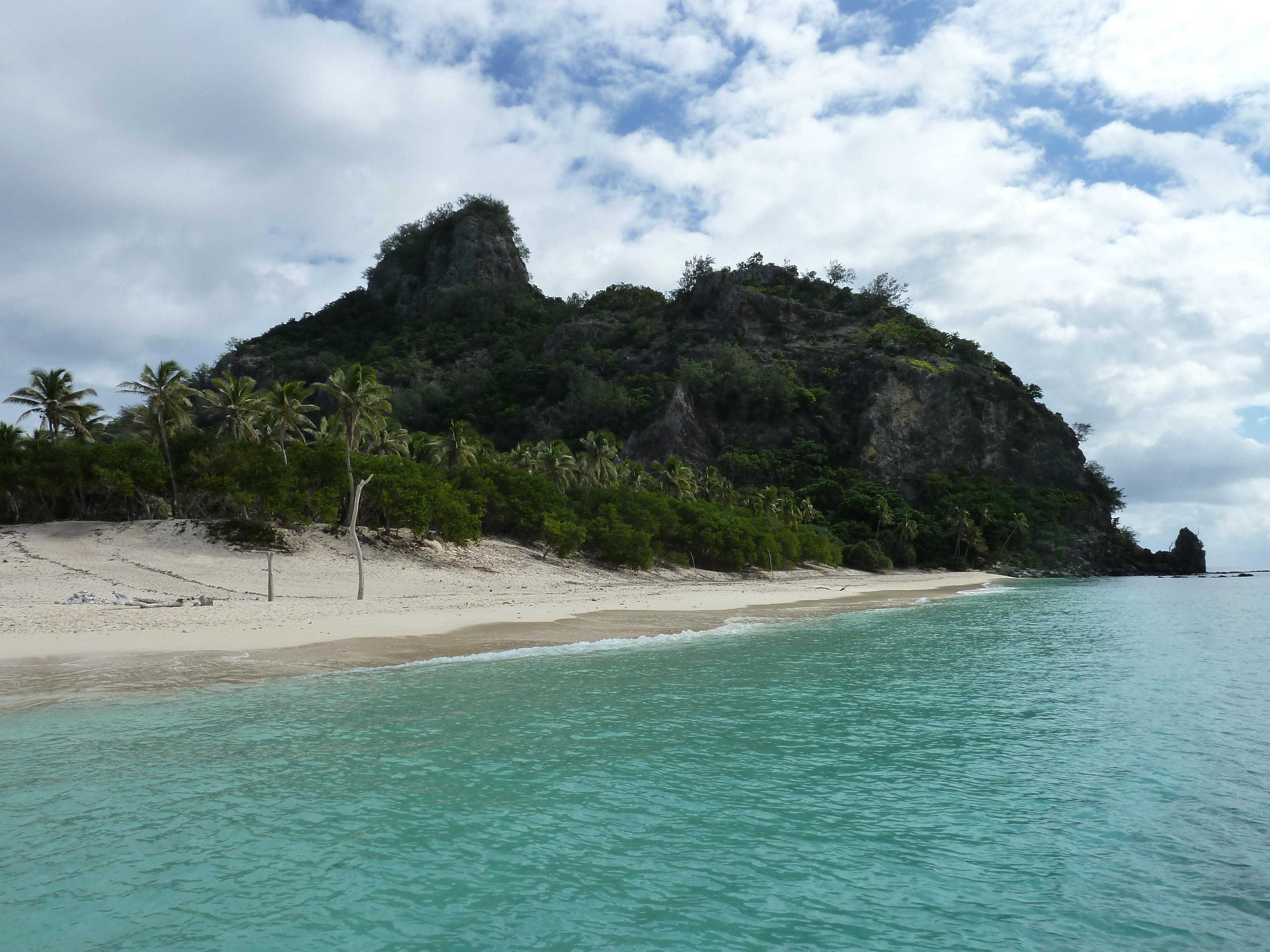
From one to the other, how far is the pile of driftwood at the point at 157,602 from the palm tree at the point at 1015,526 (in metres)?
118

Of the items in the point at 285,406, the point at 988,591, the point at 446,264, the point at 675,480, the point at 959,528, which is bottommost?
the point at 988,591

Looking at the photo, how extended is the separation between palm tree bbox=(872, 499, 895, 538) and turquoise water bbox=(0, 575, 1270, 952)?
99.5 m

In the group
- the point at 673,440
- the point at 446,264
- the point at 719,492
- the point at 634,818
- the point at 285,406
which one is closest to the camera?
the point at 634,818

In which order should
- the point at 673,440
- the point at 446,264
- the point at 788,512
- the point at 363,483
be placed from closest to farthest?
the point at 363,483 → the point at 788,512 → the point at 673,440 → the point at 446,264

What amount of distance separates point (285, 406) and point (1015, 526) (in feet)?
359

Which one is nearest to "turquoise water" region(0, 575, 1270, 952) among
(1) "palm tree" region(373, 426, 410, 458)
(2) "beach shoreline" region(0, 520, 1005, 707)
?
(2) "beach shoreline" region(0, 520, 1005, 707)

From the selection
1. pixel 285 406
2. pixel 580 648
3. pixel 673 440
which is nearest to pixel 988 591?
pixel 580 648

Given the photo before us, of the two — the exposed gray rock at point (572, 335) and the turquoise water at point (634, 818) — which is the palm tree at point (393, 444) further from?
the exposed gray rock at point (572, 335)

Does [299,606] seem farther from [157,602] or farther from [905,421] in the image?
[905,421]

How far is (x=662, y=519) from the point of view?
219 ft

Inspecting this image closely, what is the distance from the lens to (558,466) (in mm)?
76812

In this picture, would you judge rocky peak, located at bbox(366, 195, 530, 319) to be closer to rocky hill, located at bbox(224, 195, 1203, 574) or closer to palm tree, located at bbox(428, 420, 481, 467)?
rocky hill, located at bbox(224, 195, 1203, 574)

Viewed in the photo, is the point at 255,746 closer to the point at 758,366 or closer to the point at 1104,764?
the point at 1104,764

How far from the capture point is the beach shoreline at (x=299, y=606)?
1870 cm
